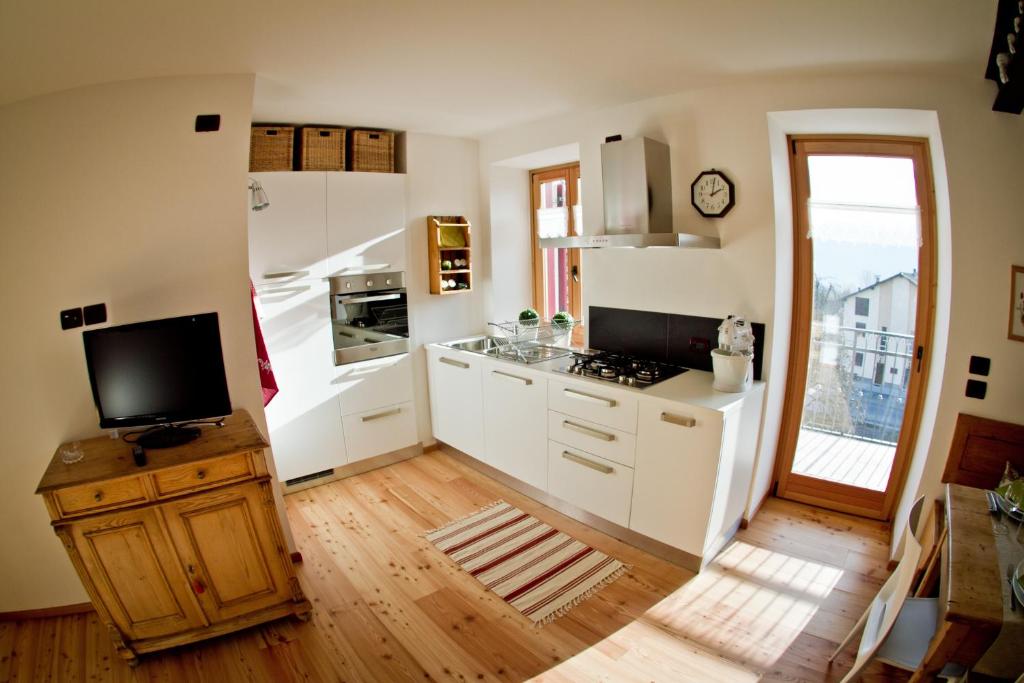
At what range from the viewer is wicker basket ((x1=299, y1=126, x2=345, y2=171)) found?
3.15 m

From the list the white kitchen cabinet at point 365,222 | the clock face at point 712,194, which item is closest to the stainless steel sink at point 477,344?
the white kitchen cabinet at point 365,222

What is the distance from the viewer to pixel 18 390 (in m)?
2.12

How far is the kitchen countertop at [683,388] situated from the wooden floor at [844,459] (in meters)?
0.76

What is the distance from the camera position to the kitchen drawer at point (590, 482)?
2.60m

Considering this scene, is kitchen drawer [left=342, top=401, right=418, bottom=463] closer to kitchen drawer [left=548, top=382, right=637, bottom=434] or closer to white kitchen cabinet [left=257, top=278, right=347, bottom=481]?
white kitchen cabinet [left=257, top=278, right=347, bottom=481]

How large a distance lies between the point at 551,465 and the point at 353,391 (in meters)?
1.54

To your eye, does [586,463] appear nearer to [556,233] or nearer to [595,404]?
[595,404]

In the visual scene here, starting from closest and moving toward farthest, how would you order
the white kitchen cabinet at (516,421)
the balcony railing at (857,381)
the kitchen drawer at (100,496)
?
1. the kitchen drawer at (100,496)
2. the balcony railing at (857,381)
3. the white kitchen cabinet at (516,421)

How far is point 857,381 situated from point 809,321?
0.44 meters

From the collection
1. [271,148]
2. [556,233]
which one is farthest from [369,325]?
[556,233]

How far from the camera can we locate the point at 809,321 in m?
2.89

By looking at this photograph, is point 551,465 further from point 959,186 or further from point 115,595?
point 959,186

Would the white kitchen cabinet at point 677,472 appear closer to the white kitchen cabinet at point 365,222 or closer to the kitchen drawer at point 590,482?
the kitchen drawer at point 590,482

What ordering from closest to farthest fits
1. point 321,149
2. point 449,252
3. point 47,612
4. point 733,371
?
1. point 47,612
2. point 733,371
3. point 321,149
4. point 449,252
